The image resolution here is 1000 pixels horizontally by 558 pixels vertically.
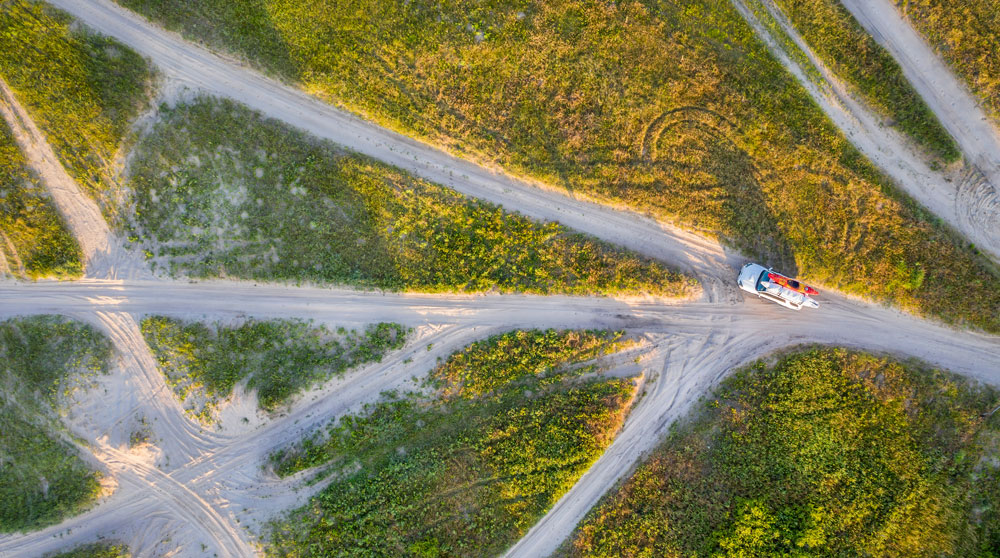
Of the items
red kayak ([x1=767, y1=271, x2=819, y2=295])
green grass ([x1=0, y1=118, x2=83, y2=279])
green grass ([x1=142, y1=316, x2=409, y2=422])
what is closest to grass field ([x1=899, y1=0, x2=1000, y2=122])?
red kayak ([x1=767, y1=271, x2=819, y2=295])

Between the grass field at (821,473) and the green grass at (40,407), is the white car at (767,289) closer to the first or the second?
the grass field at (821,473)

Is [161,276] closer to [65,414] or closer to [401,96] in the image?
[65,414]

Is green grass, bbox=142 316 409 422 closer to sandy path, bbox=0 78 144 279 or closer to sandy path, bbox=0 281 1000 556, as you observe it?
sandy path, bbox=0 281 1000 556

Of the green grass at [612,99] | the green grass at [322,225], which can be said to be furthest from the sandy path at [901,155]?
the green grass at [322,225]

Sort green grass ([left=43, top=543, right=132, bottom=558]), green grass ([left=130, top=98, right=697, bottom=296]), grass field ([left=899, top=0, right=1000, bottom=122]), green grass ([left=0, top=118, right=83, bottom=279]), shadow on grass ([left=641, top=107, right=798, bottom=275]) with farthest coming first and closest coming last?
shadow on grass ([left=641, top=107, right=798, bottom=275]), green grass ([left=130, top=98, right=697, bottom=296]), green grass ([left=0, top=118, right=83, bottom=279]), grass field ([left=899, top=0, right=1000, bottom=122]), green grass ([left=43, top=543, right=132, bottom=558])

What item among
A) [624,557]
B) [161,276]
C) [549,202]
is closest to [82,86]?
[161,276]
